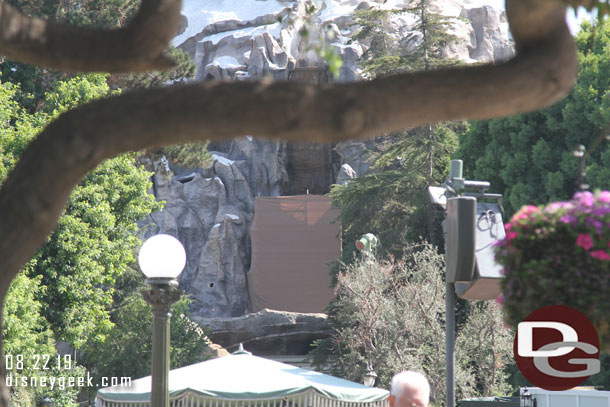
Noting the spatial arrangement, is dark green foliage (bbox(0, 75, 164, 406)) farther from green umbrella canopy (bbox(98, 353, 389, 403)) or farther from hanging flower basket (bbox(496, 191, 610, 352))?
hanging flower basket (bbox(496, 191, 610, 352))

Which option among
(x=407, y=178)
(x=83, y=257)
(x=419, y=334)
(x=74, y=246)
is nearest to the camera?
(x=74, y=246)

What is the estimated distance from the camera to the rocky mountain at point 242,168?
39.3 metres

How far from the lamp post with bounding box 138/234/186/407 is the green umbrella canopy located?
4.04 meters

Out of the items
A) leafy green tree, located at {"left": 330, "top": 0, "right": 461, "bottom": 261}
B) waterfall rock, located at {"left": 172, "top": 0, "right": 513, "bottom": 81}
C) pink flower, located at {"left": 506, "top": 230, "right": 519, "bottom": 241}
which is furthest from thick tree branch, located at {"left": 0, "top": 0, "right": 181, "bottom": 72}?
waterfall rock, located at {"left": 172, "top": 0, "right": 513, "bottom": 81}

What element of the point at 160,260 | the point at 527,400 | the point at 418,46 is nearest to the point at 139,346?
the point at 418,46

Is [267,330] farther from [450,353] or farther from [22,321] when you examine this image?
[450,353]

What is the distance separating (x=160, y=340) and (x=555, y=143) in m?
19.8

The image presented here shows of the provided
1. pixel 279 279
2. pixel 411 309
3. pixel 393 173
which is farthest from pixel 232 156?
pixel 411 309

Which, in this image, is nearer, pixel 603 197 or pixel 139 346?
pixel 603 197

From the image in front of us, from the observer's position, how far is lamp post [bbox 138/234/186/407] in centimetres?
518

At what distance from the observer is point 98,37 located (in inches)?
89.1

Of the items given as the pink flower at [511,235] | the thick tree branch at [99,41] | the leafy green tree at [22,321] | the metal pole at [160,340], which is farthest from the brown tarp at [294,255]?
the thick tree branch at [99,41]

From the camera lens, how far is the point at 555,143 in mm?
23156

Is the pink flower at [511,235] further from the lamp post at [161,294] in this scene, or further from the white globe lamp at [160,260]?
the white globe lamp at [160,260]
